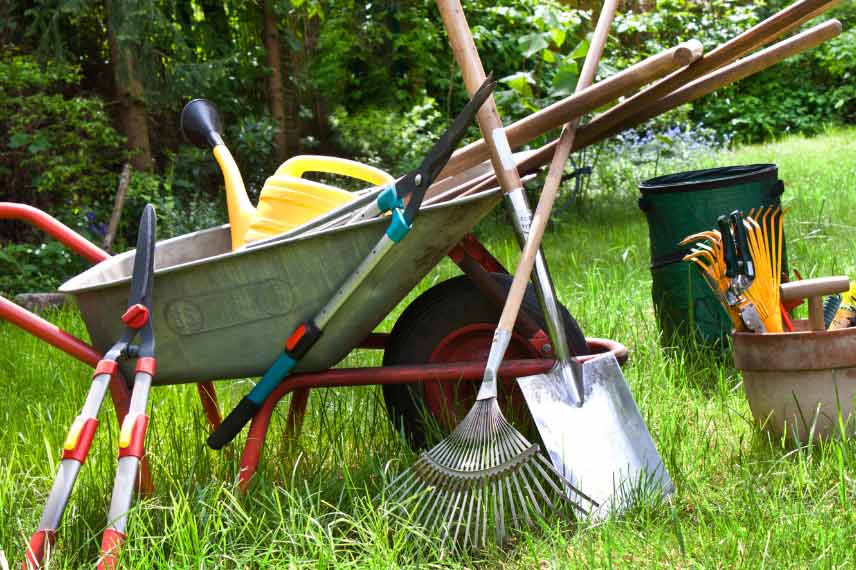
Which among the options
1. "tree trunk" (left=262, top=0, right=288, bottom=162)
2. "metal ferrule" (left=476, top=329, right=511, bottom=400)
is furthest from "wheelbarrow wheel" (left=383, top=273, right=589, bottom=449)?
"tree trunk" (left=262, top=0, right=288, bottom=162)

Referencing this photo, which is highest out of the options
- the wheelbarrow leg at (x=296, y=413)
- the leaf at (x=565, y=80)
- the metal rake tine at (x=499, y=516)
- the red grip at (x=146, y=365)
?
the leaf at (x=565, y=80)

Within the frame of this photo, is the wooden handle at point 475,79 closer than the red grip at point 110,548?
No

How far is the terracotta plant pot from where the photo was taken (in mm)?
2049

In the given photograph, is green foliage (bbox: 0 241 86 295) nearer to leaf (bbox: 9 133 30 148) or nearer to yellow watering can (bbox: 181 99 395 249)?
leaf (bbox: 9 133 30 148)

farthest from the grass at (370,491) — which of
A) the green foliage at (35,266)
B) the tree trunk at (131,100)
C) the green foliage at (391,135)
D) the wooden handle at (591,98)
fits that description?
the green foliage at (391,135)

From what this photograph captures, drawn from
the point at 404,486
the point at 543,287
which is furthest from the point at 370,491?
the point at 543,287

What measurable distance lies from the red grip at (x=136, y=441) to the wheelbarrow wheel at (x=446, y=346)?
0.68m

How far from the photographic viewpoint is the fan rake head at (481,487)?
1813mm

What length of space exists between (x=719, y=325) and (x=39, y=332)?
5.88 ft

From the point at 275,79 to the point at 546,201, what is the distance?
4.85 meters

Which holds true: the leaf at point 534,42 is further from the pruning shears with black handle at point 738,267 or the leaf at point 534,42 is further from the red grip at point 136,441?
the red grip at point 136,441

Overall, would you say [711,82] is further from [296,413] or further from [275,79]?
[275,79]

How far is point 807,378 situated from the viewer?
2.07m

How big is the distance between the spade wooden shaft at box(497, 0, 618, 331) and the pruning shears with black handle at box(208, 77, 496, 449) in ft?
0.84
